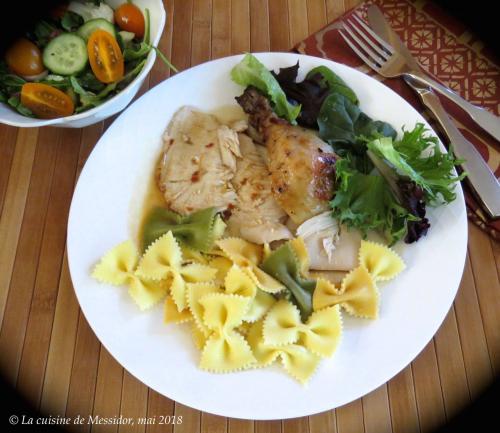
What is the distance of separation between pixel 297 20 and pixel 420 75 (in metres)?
0.95

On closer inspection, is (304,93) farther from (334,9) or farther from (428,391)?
(428,391)

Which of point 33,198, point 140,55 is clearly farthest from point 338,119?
point 33,198

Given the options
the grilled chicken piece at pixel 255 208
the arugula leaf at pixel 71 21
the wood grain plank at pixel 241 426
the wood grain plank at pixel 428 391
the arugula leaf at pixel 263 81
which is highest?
the arugula leaf at pixel 263 81

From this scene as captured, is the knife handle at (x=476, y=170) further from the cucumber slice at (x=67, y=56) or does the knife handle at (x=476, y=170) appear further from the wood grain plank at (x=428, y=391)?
the cucumber slice at (x=67, y=56)

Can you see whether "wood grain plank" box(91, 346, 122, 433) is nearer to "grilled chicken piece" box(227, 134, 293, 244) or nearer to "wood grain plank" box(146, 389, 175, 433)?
"wood grain plank" box(146, 389, 175, 433)

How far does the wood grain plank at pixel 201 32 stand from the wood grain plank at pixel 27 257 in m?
1.06

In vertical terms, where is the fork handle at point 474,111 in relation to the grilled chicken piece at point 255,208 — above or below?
above

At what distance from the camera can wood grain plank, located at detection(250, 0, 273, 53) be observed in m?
3.26

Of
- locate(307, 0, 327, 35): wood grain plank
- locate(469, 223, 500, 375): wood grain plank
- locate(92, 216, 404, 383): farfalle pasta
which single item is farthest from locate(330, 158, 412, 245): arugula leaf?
locate(307, 0, 327, 35): wood grain plank

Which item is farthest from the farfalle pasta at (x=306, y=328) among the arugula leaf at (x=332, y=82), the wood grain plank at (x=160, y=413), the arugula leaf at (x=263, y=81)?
the arugula leaf at (x=332, y=82)

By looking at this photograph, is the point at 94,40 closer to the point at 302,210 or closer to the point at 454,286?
the point at 302,210

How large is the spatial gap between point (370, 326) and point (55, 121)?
1900 mm

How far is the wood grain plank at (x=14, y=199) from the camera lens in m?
2.70

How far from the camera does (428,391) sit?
2459 millimetres
